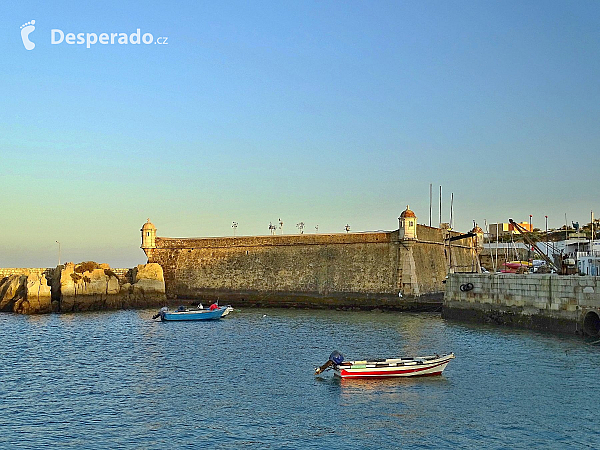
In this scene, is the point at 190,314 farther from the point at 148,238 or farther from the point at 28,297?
the point at 148,238

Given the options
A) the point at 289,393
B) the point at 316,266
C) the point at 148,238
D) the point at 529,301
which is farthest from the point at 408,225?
the point at 289,393

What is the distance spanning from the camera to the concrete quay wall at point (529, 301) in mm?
31469

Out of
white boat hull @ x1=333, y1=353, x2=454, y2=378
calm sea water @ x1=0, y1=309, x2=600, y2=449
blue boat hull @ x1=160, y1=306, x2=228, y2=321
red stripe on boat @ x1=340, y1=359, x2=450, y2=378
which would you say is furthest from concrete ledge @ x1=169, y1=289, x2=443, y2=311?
red stripe on boat @ x1=340, y1=359, x2=450, y2=378

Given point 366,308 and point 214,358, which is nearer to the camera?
point 214,358

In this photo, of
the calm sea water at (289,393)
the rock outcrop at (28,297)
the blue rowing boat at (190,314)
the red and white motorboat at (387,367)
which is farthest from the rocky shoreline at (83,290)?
the red and white motorboat at (387,367)

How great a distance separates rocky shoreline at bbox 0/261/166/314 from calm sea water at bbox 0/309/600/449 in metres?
18.9

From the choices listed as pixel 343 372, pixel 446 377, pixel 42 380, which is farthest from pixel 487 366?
pixel 42 380

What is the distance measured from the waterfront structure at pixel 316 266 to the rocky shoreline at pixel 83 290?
103 inches

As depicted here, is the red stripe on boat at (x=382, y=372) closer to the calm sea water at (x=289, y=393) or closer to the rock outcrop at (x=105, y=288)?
the calm sea water at (x=289, y=393)

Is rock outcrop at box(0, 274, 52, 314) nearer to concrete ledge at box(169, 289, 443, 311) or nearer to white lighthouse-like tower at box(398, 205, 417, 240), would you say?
concrete ledge at box(169, 289, 443, 311)

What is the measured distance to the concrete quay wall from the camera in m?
31.5

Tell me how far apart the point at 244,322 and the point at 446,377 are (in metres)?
23.0

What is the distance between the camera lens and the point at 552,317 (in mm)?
33750

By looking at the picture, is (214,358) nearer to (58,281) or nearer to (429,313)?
(429,313)
